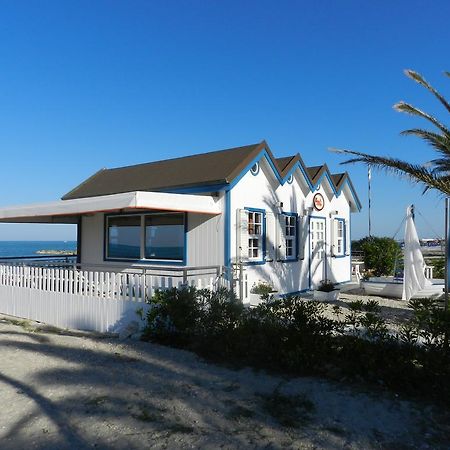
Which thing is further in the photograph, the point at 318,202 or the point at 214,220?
the point at 318,202

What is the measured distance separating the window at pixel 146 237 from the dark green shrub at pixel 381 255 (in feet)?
38.7

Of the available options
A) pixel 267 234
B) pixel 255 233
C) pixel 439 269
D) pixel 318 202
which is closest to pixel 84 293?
pixel 255 233

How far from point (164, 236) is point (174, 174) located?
81.5 inches

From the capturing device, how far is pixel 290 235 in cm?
1347

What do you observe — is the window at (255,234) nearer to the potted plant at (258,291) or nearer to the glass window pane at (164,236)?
the potted plant at (258,291)

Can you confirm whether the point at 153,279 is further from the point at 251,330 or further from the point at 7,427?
the point at 7,427

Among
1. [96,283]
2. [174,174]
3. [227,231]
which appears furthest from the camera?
[174,174]

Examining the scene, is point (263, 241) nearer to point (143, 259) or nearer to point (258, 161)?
point (258, 161)

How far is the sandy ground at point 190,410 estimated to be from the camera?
387cm

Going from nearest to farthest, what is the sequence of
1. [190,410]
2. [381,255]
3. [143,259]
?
1. [190,410]
2. [143,259]
3. [381,255]

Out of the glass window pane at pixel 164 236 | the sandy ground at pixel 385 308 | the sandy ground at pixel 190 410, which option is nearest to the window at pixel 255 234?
the glass window pane at pixel 164 236

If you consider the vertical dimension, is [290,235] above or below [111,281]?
above

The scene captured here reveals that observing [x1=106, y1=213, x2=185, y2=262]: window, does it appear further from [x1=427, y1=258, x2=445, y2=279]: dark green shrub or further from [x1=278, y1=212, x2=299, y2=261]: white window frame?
[x1=427, y1=258, x2=445, y2=279]: dark green shrub

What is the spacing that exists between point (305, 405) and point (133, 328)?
441 centimetres
